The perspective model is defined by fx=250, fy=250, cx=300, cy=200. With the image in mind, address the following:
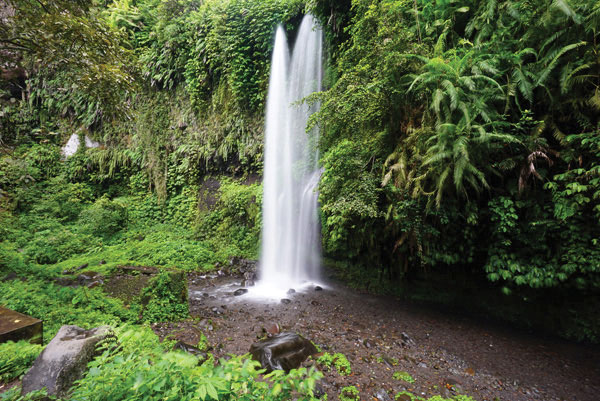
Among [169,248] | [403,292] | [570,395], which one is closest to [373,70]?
[403,292]

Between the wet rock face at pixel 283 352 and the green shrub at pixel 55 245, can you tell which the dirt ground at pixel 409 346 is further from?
A: the green shrub at pixel 55 245

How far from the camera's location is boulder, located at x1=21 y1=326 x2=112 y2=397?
82.3 inches

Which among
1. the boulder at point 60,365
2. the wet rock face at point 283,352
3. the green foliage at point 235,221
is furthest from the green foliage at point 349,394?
the green foliage at point 235,221

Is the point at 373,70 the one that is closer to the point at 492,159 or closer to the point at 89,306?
the point at 492,159

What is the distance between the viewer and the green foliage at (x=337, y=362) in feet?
11.7

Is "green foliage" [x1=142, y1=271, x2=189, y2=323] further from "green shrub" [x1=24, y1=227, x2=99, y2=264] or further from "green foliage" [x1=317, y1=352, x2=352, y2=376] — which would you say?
"green shrub" [x1=24, y1=227, x2=99, y2=264]

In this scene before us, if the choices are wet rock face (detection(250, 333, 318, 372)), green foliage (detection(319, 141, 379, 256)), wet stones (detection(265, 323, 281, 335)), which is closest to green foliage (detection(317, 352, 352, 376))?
wet rock face (detection(250, 333, 318, 372))

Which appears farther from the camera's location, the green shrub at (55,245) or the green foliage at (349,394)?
the green shrub at (55,245)

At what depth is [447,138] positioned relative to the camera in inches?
162

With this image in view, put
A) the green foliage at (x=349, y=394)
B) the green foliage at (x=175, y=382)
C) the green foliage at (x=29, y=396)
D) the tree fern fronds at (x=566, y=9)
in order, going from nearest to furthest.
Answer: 1. the green foliage at (x=175, y=382)
2. the green foliage at (x=29, y=396)
3. the green foliage at (x=349, y=394)
4. the tree fern fronds at (x=566, y=9)

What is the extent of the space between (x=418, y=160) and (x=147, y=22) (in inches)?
651

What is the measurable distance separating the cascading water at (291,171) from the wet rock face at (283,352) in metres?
2.87

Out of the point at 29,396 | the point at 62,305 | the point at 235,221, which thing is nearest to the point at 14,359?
the point at 29,396

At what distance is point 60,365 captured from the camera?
2.17m
